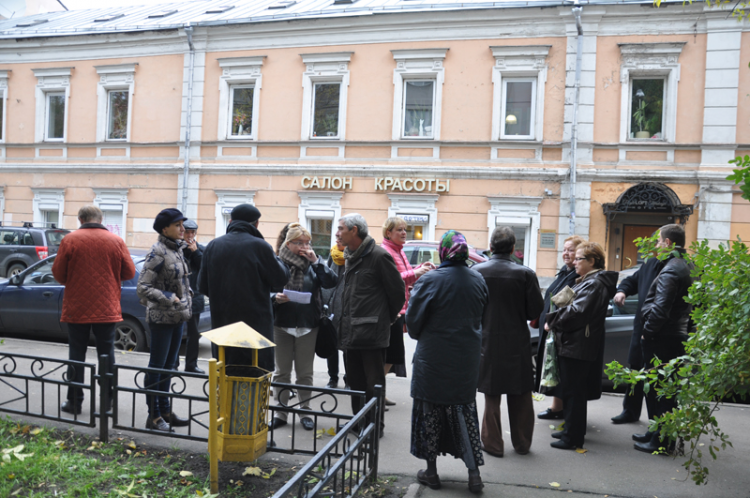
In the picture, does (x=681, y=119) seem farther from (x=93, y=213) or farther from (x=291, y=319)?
(x=93, y=213)

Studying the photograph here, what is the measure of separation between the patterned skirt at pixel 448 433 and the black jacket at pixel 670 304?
1.71 metres

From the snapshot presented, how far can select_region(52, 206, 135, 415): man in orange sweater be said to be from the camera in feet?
16.8

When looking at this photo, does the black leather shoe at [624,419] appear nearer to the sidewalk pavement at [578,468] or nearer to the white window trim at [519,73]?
the sidewalk pavement at [578,468]

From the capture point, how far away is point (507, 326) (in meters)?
4.74

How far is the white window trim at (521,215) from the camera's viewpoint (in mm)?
15898

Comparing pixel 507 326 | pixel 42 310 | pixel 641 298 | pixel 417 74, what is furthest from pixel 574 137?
pixel 42 310

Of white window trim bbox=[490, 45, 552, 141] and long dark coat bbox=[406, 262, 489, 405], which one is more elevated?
white window trim bbox=[490, 45, 552, 141]

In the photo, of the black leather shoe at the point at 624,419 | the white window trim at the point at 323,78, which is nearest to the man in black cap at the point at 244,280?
the black leather shoe at the point at 624,419

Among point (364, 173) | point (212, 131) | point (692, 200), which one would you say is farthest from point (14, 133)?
point (692, 200)

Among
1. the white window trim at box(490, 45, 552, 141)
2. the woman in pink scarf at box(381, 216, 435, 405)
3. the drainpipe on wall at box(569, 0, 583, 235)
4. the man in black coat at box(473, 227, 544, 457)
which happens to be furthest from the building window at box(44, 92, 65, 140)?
the man in black coat at box(473, 227, 544, 457)

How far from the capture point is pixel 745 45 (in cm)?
1460

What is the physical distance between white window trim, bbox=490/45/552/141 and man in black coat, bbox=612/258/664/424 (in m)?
10.7

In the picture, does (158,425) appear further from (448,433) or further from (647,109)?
(647,109)

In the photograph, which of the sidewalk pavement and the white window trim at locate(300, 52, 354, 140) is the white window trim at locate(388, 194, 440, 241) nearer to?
the white window trim at locate(300, 52, 354, 140)
